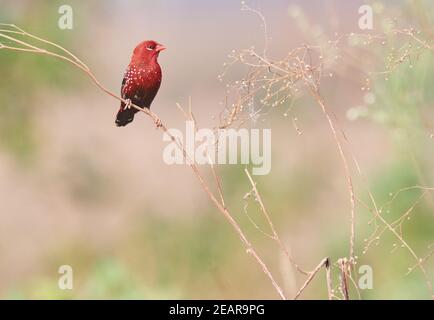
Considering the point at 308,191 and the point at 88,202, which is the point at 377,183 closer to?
the point at 308,191

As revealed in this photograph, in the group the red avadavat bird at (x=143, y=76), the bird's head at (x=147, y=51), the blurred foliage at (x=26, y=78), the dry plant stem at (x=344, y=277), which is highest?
the blurred foliage at (x=26, y=78)

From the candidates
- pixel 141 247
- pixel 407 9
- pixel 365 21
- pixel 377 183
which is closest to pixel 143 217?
pixel 141 247

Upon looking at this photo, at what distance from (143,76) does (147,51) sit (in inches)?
3.6

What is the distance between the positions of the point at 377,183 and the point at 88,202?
2.51 feet

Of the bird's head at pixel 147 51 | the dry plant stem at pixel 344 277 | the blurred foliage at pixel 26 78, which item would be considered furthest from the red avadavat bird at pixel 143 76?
the dry plant stem at pixel 344 277

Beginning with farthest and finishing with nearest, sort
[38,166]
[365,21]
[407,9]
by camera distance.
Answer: [38,166], [365,21], [407,9]

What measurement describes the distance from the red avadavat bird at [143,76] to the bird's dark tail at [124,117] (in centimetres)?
5

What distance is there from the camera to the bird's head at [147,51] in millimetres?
1713

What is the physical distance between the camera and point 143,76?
1668mm

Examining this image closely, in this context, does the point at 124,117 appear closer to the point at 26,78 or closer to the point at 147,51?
the point at 147,51

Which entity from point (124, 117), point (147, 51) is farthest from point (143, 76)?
point (124, 117)

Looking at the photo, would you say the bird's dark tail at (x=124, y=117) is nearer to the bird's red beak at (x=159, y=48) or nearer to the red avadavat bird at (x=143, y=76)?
the red avadavat bird at (x=143, y=76)

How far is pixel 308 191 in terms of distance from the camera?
6.45ft

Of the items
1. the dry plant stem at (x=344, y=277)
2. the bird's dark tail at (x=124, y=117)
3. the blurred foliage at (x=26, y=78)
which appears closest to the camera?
the dry plant stem at (x=344, y=277)
